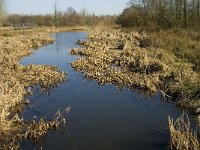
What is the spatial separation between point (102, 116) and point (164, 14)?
4165 cm

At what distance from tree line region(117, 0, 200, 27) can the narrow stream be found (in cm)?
3287

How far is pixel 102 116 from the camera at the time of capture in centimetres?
1231

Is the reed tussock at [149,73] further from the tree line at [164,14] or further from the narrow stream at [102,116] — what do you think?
the tree line at [164,14]

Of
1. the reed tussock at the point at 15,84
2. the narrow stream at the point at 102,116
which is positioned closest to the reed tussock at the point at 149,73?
the narrow stream at the point at 102,116

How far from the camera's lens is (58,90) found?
1631 centimetres

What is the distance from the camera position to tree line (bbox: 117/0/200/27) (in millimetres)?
48719

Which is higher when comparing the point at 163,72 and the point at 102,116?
the point at 163,72

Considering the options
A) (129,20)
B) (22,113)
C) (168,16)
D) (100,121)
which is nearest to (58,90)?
(22,113)

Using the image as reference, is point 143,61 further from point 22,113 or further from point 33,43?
point 33,43

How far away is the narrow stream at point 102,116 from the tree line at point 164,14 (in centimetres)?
3287

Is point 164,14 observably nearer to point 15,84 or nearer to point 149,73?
point 149,73

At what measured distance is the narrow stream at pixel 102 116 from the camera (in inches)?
388

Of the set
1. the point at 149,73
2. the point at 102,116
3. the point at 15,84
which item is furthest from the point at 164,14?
the point at 102,116

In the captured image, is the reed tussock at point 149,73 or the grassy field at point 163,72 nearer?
the grassy field at point 163,72
